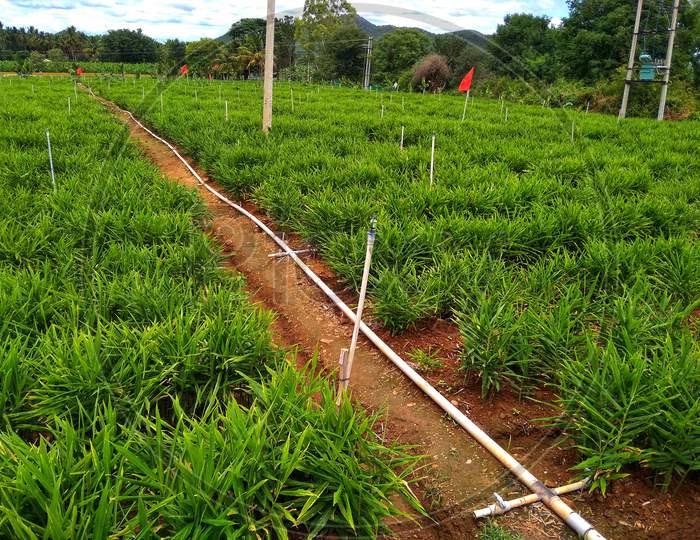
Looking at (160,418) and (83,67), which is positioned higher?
(83,67)

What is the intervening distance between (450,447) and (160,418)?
1163mm

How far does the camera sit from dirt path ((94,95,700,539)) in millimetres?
1799

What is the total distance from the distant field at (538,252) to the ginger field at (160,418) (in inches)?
31.7

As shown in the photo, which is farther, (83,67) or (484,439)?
(83,67)

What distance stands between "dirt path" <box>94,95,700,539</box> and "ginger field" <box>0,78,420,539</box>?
0.54 ft

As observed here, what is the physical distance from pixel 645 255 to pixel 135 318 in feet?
10.4

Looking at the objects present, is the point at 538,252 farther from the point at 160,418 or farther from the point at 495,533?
the point at 160,418

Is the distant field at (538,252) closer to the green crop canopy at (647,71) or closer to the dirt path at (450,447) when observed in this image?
the dirt path at (450,447)

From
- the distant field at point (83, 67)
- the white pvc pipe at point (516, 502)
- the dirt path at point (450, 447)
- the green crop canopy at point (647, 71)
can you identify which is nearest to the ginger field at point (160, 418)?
the dirt path at point (450, 447)

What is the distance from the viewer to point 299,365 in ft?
9.50

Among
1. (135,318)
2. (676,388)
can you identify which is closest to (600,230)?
(676,388)

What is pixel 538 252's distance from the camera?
395 cm

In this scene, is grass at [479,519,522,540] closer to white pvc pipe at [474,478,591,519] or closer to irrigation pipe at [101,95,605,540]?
white pvc pipe at [474,478,591,519]

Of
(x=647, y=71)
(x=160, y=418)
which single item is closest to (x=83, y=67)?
(x=647, y=71)
